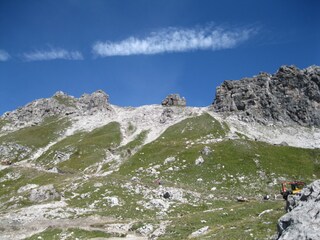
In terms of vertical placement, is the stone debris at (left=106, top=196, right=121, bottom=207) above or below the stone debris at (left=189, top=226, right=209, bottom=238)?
above

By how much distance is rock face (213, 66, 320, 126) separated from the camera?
154 metres

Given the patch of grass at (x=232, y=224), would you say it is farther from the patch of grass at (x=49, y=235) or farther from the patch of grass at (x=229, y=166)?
the patch of grass at (x=229, y=166)

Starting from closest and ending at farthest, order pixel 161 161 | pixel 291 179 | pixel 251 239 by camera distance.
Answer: pixel 251 239 < pixel 291 179 < pixel 161 161

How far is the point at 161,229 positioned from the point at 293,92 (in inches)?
5360

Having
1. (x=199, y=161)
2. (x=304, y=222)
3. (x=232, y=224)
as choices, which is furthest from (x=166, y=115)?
(x=304, y=222)

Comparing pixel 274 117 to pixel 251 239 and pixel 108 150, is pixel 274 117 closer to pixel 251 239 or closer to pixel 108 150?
pixel 108 150

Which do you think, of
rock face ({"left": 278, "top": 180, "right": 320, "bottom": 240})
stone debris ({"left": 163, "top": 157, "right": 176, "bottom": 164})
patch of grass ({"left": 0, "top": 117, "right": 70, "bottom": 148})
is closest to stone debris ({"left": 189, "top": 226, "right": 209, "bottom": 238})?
rock face ({"left": 278, "top": 180, "right": 320, "bottom": 240})

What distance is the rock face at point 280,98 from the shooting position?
154 m

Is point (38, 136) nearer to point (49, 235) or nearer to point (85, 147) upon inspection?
point (85, 147)

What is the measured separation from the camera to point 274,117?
156125mm

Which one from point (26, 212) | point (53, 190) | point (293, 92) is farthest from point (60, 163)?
point (293, 92)

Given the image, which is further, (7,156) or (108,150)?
(7,156)

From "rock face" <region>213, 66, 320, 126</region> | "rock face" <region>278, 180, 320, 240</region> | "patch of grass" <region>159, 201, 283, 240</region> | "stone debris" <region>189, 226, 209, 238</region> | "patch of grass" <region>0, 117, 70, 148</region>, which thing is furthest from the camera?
"patch of grass" <region>0, 117, 70, 148</region>

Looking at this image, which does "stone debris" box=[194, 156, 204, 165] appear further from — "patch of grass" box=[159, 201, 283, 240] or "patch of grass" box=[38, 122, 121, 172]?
"patch of grass" box=[159, 201, 283, 240]
